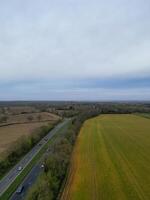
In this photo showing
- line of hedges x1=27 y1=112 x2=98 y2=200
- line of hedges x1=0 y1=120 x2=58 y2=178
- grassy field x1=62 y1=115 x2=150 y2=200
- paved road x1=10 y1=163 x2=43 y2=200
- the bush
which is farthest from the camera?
the bush

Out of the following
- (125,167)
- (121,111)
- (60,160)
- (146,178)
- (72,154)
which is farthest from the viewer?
(121,111)

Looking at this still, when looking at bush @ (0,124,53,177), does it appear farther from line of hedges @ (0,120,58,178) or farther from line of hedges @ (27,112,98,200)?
line of hedges @ (27,112,98,200)

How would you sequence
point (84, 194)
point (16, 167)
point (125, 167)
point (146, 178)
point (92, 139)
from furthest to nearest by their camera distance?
point (92, 139) < point (16, 167) < point (125, 167) < point (146, 178) < point (84, 194)

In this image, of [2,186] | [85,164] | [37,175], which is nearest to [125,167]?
[85,164]

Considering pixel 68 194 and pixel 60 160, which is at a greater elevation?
pixel 60 160

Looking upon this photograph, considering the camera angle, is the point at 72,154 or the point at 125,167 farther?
the point at 72,154

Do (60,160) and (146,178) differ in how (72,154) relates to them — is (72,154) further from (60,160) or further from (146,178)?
(146,178)

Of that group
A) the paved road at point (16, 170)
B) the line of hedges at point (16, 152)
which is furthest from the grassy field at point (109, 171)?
the line of hedges at point (16, 152)

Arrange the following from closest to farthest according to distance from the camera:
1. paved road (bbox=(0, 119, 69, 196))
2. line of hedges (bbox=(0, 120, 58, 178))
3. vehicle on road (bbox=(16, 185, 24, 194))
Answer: vehicle on road (bbox=(16, 185, 24, 194))
paved road (bbox=(0, 119, 69, 196))
line of hedges (bbox=(0, 120, 58, 178))

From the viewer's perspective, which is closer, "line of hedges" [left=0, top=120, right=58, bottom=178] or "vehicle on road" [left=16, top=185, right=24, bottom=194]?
"vehicle on road" [left=16, top=185, right=24, bottom=194]

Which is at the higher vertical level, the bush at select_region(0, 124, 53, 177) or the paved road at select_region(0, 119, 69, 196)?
the bush at select_region(0, 124, 53, 177)

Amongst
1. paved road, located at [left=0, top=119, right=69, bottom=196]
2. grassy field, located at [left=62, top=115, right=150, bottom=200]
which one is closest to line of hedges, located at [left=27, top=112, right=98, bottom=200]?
grassy field, located at [left=62, top=115, right=150, bottom=200]
